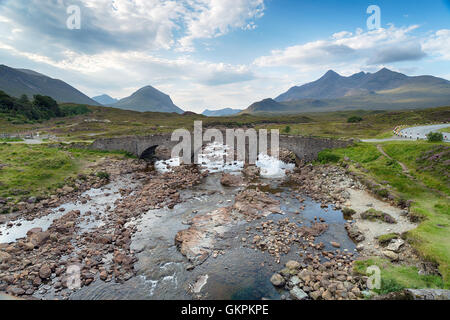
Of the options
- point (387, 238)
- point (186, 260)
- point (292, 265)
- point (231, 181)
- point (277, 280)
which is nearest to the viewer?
point (277, 280)

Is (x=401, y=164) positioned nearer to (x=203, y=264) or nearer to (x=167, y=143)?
(x=203, y=264)

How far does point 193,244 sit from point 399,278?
1227cm

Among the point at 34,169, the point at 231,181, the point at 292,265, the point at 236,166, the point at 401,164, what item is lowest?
the point at 292,265

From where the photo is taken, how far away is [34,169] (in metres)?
27.7

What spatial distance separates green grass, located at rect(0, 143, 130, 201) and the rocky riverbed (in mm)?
2492

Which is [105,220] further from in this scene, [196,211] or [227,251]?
[227,251]

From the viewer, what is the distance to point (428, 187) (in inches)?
792

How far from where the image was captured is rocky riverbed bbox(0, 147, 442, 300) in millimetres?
12078

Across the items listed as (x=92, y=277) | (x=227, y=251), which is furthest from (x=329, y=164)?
(x=92, y=277)

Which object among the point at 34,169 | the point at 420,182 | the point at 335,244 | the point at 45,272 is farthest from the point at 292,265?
the point at 34,169

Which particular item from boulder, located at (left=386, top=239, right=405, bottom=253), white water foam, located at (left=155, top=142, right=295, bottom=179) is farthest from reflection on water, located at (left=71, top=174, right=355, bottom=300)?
white water foam, located at (left=155, top=142, right=295, bottom=179)

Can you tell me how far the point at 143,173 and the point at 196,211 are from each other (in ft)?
61.7
